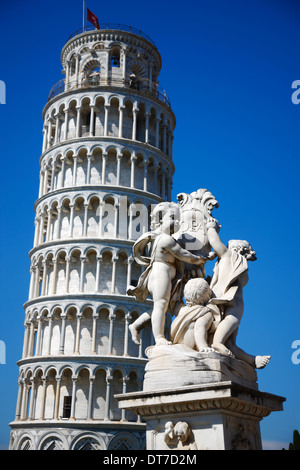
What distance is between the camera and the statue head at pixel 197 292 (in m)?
6.76

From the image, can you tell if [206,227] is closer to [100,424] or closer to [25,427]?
[100,424]

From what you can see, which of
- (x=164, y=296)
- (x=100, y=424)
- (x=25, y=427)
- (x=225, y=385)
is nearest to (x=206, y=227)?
(x=164, y=296)

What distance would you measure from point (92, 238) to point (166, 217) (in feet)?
127

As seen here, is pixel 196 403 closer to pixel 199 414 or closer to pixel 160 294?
pixel 199 414

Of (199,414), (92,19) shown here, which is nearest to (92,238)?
(92,19)

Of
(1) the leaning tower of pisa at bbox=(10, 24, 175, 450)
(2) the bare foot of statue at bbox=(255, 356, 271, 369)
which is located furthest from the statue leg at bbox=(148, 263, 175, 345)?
(1) the leaning tower of pisa at bbox=(10, 24, 175, 450)

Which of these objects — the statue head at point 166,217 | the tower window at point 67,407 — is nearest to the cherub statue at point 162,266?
the statue head at point 166,217

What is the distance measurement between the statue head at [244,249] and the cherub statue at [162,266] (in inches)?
19.3

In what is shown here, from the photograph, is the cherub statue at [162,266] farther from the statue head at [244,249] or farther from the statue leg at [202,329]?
the statue head at [244,249]

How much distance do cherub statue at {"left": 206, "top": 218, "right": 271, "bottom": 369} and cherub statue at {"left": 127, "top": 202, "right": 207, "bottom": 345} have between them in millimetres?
295

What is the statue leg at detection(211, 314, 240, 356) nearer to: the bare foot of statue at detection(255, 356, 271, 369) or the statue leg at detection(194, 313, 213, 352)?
the statue leg at detection(194, 313, 213, 352)

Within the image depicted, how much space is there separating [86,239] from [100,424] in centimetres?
1454

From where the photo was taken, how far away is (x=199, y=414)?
6.11 metres

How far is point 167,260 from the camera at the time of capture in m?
7.05
